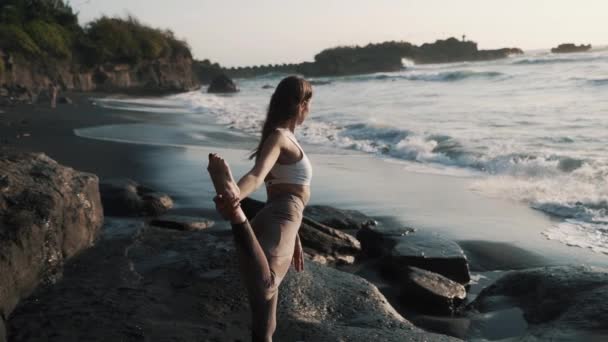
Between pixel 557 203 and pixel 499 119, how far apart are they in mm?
9776

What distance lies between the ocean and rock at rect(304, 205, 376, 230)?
2.16 meters

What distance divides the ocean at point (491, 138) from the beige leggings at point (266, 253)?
15.3 ft

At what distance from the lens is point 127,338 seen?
3.35m

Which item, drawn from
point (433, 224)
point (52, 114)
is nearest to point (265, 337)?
point (433, 224)

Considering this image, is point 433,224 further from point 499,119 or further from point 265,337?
point 499,119

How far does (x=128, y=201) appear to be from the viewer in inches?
278

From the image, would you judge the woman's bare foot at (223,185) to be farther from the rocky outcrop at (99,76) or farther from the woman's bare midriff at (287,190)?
the rocky outcrop at (99,76)

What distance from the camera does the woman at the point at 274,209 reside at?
9.05ft

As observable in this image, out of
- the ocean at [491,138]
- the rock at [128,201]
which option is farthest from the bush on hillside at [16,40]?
the rock at [128,201]

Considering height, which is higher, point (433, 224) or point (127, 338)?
point (127, 338)

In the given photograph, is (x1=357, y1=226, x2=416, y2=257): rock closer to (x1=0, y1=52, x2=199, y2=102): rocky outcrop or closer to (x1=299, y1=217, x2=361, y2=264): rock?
(x1=299, y1=217, x2=361, y2=264): rock

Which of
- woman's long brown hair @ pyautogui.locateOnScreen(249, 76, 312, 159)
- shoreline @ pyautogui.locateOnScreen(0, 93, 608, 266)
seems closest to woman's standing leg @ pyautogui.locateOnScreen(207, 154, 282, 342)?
woman's long brown hair @ pyautogui.locateOnScreen(249, 76, 312, 159)

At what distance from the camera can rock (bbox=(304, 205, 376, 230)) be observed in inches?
268

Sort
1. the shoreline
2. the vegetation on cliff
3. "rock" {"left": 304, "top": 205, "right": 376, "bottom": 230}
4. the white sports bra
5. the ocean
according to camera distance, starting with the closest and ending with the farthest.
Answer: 1. the white sports bra
2. "rock" {"left": 304, "top": 205, "right": 376, "bottom": 230}
3. the shoreline
4. the ocean
5. the vegetation on cliff
